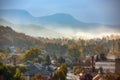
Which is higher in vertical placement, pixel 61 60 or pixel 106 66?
pixel 61 60

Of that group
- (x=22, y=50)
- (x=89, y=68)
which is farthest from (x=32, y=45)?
(x=89, y=68)

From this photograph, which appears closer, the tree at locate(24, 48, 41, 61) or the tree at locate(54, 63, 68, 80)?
the tree at locate(54, 63, 68, 80)

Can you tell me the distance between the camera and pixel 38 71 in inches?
469

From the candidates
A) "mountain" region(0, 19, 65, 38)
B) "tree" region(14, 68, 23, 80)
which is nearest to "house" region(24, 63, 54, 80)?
"tree" region(14, 68, 23, 80)

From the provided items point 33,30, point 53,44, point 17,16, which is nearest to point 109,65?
point 53,44

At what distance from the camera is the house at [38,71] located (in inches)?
464

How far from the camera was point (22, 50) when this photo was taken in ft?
39.3

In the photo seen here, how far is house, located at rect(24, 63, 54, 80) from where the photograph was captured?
1177 cm

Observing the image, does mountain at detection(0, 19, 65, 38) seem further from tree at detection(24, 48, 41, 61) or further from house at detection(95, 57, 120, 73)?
house at detection(95, 57, 120, 73)

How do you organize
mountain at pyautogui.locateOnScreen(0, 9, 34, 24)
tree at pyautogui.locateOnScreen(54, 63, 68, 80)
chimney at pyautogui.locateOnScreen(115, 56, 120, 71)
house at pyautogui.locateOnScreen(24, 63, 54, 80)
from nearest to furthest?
1. chimney at pyautogui.locateOnScreen(115, 56, 120, 71)
2. tree at pyautogui.locateOnScreen(54, 63, 68, 80)
3. house at pyautogui.locateOnScreen(24, 63, 54, 80)
4. mountain at pyautogui.locateOnScreen(0, 9, 34, 24)

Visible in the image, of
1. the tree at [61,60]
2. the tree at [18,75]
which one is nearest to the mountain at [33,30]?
the tree at [61,60]

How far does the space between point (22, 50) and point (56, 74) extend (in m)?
0.91

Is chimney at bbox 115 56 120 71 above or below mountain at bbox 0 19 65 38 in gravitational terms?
below

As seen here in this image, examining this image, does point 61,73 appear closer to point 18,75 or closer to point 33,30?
point 18,75
